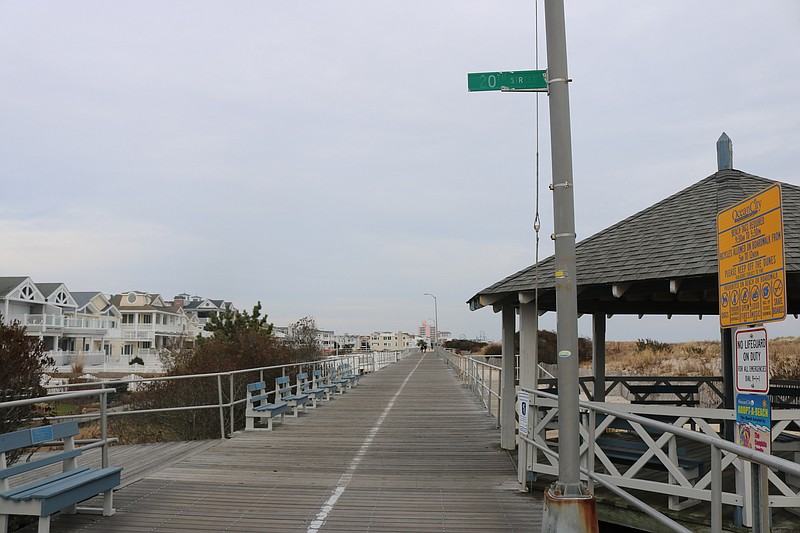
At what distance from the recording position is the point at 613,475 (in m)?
6.79

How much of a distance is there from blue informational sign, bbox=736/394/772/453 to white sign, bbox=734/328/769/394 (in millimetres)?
74

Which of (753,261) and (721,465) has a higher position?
(753,261)

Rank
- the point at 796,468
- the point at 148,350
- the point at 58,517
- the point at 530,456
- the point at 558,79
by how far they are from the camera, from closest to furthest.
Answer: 1. the point at 796,468
2. the point at 558,79
3. the point at 58,517
4. the point at 530,456
5. the point at 148,350

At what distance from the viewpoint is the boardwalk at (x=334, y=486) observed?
6.48m

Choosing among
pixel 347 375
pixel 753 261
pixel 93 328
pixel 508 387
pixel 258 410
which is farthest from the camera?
pixel 93 328

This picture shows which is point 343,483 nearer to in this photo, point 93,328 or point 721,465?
point 721,465

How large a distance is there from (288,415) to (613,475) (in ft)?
32.3

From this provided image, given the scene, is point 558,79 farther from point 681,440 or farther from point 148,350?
point 148,350

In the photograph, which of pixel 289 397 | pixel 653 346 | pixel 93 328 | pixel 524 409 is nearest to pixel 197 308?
pixel 93 328

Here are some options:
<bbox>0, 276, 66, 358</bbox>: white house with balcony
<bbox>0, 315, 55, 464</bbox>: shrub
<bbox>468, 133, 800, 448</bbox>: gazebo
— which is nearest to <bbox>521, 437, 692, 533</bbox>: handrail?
<bbox>468, 133, 800, 448</bbox>: gazebo

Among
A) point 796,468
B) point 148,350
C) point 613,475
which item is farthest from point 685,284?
point 148,350

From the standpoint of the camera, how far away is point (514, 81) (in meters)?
5.70

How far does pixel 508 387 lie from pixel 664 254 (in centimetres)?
368

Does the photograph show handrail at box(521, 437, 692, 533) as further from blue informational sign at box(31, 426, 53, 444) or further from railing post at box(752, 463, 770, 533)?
blue informational sign at box(31, 426, 53, 444)
